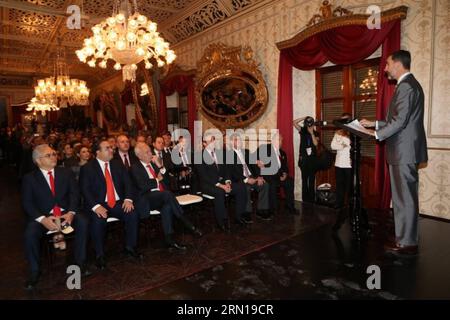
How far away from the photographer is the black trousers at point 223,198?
4.48 metres

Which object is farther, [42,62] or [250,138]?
[42,62]

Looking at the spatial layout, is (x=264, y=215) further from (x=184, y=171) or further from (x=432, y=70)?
(x=432, y=70)

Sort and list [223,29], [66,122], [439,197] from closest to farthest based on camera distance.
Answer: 1. [439,197]
2. [223,29]
3. [66,122]

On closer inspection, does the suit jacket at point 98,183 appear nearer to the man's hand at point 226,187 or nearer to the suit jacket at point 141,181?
the suit jacket at point 141,181

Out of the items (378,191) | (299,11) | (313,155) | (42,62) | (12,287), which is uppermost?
(42,62)

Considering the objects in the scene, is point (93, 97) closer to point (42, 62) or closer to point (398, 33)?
point (42, 62)

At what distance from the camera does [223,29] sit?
24.8 ft

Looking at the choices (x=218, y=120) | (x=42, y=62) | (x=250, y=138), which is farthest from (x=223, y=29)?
(x=42, y=62)

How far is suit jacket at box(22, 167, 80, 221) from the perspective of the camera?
10.5 ft

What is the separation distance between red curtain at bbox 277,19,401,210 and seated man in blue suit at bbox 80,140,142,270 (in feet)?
11.5

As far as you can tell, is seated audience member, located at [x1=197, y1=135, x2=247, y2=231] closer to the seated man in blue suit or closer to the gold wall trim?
the seated man in blue suit

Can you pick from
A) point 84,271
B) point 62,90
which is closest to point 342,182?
point 84,271

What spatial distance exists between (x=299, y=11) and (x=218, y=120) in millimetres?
3128

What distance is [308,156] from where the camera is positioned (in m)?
5.53
